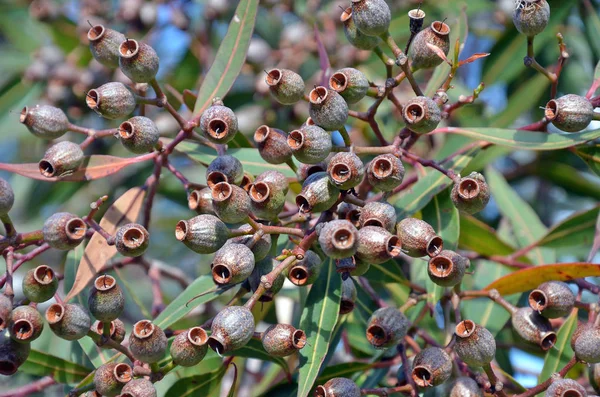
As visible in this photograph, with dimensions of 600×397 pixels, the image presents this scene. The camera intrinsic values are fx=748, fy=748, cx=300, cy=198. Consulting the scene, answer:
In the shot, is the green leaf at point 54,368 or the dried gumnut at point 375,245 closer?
the dried gumnut at point 375,245

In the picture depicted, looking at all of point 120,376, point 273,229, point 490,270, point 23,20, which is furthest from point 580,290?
point 23,20

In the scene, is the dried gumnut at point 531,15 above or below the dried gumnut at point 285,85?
above

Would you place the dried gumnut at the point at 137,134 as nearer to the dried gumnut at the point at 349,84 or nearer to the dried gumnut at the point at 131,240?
the dried gumnut at the point at 131,240

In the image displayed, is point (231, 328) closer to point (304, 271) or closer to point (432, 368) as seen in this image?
point (304, 271)

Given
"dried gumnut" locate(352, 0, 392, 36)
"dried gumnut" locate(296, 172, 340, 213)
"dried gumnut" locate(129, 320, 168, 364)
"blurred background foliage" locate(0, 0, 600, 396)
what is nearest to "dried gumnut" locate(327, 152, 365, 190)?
"dried gumnut" locate(296, 172, 340, 213)

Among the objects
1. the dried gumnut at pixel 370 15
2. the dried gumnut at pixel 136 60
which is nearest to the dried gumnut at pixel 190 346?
the dried gumnut at pixel 136 60
